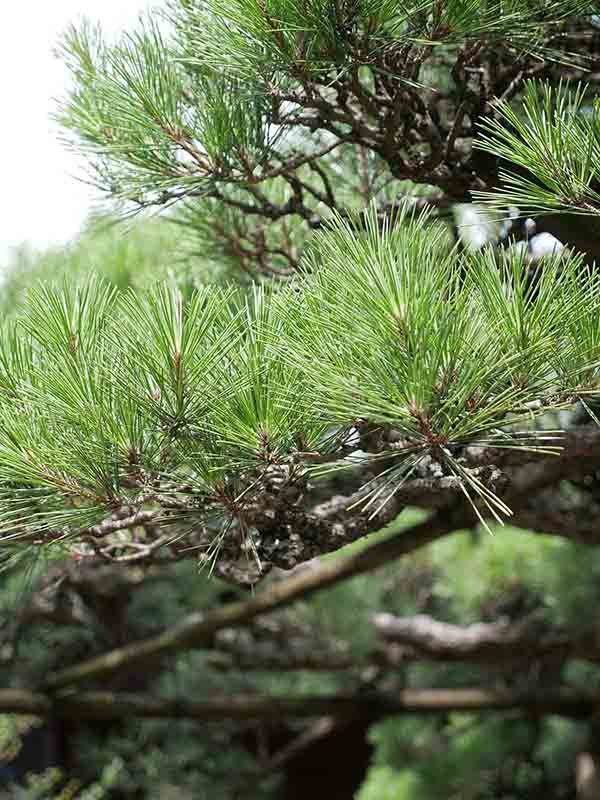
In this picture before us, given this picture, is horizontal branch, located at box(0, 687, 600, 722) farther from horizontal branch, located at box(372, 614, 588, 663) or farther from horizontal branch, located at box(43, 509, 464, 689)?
horizontal branch, located at box(372, 614, 588, 663)

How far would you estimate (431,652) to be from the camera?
2.06 meters

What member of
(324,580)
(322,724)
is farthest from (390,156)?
(322,724)

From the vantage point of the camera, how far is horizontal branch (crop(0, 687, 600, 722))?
1.98 metres

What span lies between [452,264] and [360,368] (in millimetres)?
92

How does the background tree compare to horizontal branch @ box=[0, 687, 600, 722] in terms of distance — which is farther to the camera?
horizontal branch @ box=[0, 687, 600, 722]

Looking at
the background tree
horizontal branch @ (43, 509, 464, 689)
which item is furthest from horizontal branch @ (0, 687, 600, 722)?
the background tree

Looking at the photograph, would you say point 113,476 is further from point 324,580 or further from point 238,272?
point 324,580

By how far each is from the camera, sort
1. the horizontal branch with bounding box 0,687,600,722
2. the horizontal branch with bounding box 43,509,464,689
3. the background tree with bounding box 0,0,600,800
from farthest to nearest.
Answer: the horizontal branch with bounding box 0,687,600,722, the horizontal branch with bounding box 43,509,464,689, the background tree with bounding box 0,0,600,800

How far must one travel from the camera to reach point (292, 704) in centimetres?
220

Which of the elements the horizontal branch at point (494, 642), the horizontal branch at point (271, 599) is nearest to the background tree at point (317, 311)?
the horizontal branch at point (271, 599)

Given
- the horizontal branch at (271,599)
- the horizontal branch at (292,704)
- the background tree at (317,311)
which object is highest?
the background tree at (317,311)

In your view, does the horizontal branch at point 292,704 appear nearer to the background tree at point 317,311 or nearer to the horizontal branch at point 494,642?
the horizontal branch at point 494,642

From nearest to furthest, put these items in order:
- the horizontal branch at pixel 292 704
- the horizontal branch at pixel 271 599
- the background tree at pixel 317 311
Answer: the background tree at pixel 317 311, the horizontal branch at pixel 271 599, the horizontal branch at pixel 292 704

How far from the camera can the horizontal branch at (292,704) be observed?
198cm
